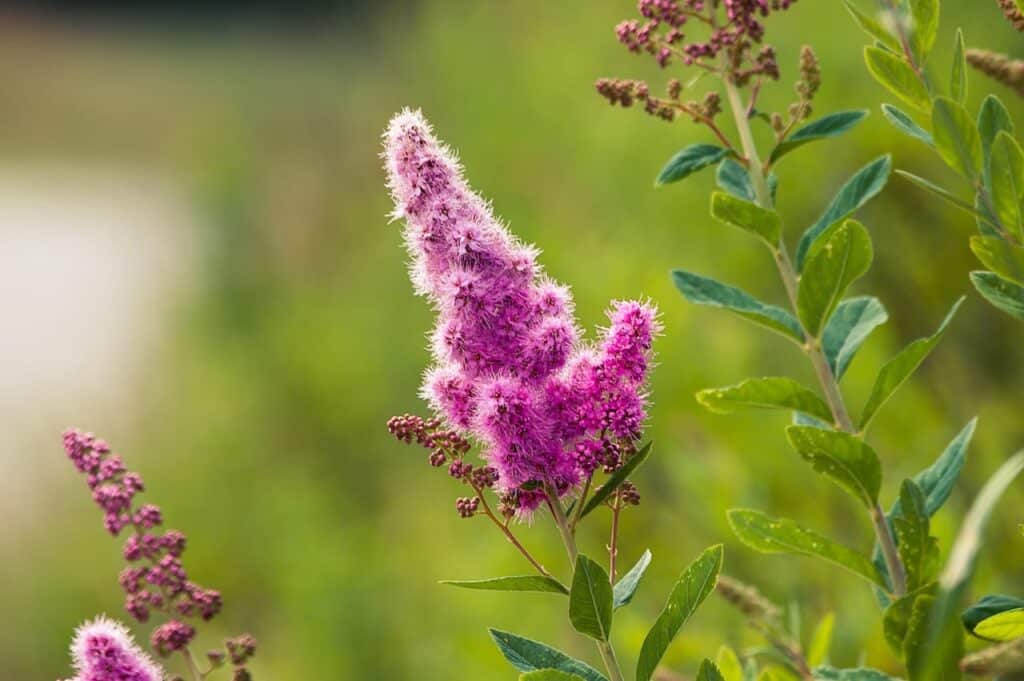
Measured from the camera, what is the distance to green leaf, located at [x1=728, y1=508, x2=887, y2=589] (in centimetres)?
89

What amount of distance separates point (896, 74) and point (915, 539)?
0.90 feet

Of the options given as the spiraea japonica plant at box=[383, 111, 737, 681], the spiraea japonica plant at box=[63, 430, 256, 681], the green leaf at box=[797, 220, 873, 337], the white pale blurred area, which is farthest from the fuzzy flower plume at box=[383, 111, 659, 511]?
the white pale blurred area

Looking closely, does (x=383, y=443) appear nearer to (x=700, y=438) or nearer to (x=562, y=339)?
(x=700, y=438)

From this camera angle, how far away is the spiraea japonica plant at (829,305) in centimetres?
85

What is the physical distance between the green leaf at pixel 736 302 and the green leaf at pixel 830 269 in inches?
0.7

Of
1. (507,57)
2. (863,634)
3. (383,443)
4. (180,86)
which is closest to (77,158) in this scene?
(180,86)

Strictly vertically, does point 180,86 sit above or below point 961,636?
above

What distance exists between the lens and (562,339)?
34.4 inches

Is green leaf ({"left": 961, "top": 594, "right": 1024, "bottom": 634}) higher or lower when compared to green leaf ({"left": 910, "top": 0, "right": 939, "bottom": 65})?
lower

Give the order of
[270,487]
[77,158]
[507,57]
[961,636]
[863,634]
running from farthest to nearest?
[77,158]
[507,57]
[270,487]
[863,634]
[961,636]

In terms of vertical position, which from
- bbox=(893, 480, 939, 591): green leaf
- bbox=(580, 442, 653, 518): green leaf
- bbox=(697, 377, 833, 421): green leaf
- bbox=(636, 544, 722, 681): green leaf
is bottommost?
bbox=(893, 480, 939, 591): green leaf

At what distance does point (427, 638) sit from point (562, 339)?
2.42 metres

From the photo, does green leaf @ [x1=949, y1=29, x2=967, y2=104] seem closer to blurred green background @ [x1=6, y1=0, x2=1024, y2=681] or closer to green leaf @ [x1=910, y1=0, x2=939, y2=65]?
green leaf @ [x1=910, y1=0, x2=939, y2=65]

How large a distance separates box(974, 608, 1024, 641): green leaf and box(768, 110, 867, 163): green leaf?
0.31 metres
